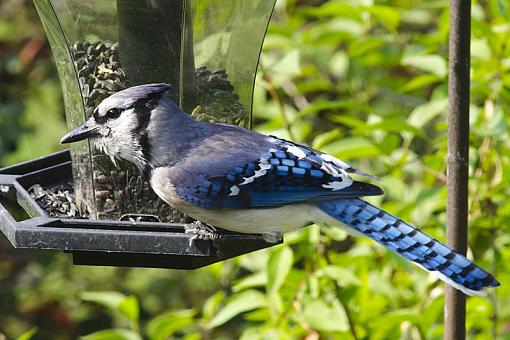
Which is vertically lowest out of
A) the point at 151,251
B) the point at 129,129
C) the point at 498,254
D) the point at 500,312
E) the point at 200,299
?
→ the point at 200,299

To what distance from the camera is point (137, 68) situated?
3279 mm

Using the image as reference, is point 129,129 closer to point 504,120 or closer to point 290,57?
point 290,57

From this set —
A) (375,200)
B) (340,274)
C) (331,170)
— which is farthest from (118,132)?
(375,200)

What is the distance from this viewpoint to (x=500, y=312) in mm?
3891

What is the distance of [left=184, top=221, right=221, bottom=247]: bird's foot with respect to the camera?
113 inches

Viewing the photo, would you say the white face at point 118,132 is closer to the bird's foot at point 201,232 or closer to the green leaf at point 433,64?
the bird's foot at point 201,232

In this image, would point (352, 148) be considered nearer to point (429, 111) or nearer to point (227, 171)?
point (429, 111)

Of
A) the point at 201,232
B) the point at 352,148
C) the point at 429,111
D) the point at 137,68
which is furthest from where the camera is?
the point at 429,111

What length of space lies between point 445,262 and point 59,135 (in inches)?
144

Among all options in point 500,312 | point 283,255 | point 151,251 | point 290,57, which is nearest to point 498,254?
point 500,312

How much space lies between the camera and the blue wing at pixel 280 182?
10.0ft

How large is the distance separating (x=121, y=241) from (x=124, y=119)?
0.44m

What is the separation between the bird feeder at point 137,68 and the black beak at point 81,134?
0.24 meters

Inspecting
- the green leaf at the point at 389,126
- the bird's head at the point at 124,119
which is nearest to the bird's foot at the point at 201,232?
the bird's head at the point at 124,119
